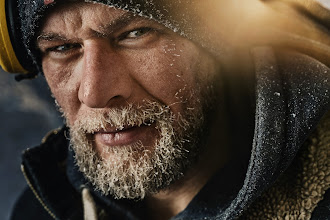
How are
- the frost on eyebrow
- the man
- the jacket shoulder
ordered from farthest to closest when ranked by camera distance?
the jacket shoulder, the frost on eyebrow, the man

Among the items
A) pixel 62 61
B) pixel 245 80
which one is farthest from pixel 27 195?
pixel 245 80

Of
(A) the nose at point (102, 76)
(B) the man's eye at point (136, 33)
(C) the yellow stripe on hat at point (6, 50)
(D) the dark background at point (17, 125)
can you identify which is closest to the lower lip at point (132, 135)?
(A) the nose at point (102, 76)

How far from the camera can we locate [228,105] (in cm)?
136

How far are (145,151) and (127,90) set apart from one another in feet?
0.63

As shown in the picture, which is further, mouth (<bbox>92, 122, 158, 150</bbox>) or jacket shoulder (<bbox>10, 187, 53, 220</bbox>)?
jacket shoulder (<bbox>10, 187, 53, 220</bbox>)

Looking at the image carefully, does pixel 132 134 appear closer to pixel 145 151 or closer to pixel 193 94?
pixel 145 151

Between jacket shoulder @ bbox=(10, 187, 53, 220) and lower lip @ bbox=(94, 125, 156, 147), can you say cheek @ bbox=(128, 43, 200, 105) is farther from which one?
jacket shoulder @ bbox=(10, 187, 53, 220)

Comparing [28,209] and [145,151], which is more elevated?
[145,151]

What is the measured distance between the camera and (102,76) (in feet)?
3.32

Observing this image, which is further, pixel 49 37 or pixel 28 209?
pixel 28 209

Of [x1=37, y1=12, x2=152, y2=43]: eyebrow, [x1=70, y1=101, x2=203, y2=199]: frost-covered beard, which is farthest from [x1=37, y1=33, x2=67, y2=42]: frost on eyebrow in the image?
[x1=70, y1=101, x2=203, y2=199]: frost-covered beard

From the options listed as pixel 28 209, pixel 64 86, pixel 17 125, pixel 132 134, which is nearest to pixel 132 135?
pixel 132 134

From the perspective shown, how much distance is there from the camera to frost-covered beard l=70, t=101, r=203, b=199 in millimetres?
1080

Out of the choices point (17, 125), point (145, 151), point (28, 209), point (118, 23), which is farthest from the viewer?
point (17, 125)
